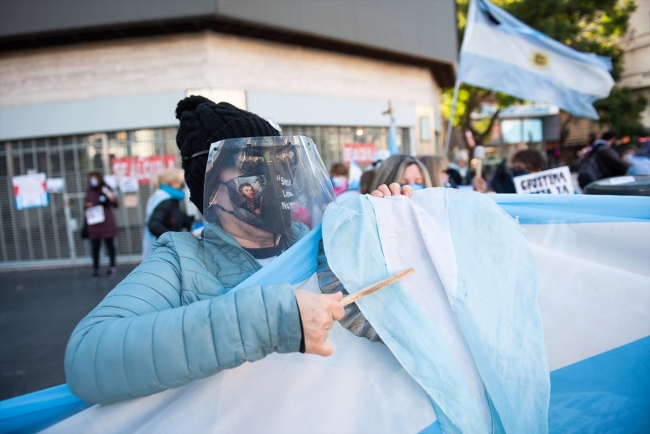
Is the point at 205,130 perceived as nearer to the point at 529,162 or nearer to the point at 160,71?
the point at 529,162

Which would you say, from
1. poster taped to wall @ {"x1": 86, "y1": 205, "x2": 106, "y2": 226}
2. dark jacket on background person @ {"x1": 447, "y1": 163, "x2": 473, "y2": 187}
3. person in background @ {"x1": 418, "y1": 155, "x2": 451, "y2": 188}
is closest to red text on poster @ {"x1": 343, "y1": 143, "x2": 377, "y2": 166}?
dark jacket on background person @ {"x1": 447, "y1": 163, "x2": 473, "y2": 187}

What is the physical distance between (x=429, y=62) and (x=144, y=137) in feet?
27.7

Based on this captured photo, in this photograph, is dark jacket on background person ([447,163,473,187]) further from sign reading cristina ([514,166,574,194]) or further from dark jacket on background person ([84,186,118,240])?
dark jacket on background person ([84,186,118,240])

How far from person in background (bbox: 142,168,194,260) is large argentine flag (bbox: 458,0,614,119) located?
158 inches

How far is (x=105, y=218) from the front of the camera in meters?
7.38

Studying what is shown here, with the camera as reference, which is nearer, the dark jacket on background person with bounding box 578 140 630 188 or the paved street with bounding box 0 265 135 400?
the paved street with bounding box 0 265 135 400

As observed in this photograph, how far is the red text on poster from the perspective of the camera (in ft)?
36.1

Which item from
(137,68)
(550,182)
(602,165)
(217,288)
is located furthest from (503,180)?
(137,68)

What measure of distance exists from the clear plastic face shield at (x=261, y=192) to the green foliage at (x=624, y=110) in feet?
80.3

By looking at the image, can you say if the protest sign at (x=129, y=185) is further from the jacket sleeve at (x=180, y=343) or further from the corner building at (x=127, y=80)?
the jacket sleeve at (x=180, y=343)

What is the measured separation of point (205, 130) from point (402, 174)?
1980mm

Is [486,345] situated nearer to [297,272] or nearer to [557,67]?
[297,272]

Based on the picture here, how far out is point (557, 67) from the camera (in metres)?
5.65

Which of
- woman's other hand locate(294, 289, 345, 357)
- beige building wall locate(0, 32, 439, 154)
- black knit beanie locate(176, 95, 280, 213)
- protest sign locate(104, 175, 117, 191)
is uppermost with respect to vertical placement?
beige building wall locate(0, 32, 439, 154)
